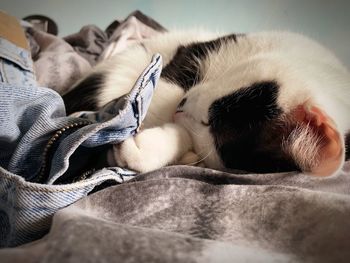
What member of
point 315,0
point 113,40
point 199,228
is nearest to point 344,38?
point 315,0

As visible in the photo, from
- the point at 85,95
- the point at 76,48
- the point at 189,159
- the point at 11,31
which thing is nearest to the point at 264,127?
the point at 189,159

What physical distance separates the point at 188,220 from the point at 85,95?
22.3 inches

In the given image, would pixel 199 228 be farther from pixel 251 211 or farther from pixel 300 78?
pixel 300 78

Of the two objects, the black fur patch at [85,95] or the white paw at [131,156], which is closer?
the white paw at [131,156]

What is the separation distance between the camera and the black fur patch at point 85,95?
2.74ft

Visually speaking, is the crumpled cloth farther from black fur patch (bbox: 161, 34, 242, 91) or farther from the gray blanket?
the gray blanket

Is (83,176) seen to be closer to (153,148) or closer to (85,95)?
(153,148)

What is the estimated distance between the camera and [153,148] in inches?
22.7

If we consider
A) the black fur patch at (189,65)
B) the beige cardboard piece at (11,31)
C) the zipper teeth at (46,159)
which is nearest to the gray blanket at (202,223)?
the zipper teeth at (46,159)

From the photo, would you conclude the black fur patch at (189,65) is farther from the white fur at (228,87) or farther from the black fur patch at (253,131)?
the black fur patch at (253,131)

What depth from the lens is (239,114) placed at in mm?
607

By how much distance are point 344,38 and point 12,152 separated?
1142 millimetres

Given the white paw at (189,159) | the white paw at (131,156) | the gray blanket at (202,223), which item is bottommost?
the white paw at (189,159)

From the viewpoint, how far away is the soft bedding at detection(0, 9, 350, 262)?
0.30 meters
